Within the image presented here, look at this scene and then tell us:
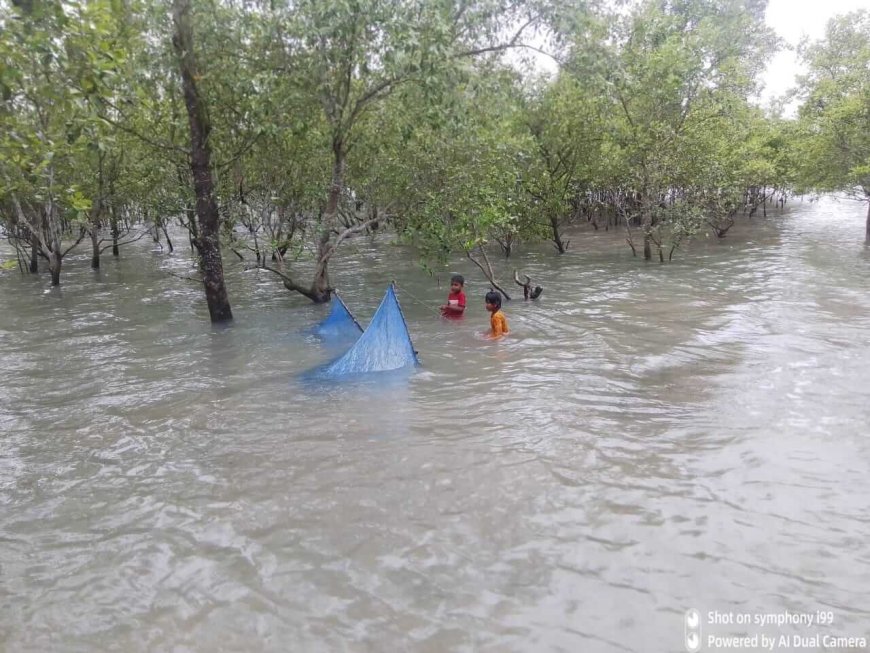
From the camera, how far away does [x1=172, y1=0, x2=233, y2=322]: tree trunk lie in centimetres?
983

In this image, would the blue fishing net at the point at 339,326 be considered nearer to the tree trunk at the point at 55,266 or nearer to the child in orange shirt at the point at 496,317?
the child in orange shirt at the point at 496,317

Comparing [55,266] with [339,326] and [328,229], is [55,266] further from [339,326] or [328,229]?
[339,326]

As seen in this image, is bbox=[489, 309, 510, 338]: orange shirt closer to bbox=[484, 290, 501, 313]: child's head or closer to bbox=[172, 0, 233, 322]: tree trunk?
bbox=[484, 290, 501, 313]: child's head

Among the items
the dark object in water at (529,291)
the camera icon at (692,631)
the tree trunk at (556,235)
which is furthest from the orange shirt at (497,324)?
the tree trunk at (556,235)

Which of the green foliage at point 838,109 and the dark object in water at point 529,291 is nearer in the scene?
the dark object in water at point 529,291

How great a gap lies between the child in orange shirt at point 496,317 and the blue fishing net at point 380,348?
1812mm

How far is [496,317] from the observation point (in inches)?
396

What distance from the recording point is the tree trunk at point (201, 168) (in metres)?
9.83

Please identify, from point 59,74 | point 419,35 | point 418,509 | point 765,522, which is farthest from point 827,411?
point 59,74

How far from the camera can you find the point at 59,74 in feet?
16.1

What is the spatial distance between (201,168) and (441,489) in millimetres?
8513

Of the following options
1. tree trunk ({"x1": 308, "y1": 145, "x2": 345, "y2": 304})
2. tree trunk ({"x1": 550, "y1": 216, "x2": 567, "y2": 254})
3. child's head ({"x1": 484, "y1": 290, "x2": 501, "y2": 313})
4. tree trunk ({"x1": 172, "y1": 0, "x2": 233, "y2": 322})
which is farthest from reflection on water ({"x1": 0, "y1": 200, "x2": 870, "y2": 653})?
tree trunk ({"x1": 550, "y1": 216, "x2": 567, "y2": 254})

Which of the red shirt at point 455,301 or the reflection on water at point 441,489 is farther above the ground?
the red shirt at point 455,301

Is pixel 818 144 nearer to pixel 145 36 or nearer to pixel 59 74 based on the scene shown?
pixel 145 36
